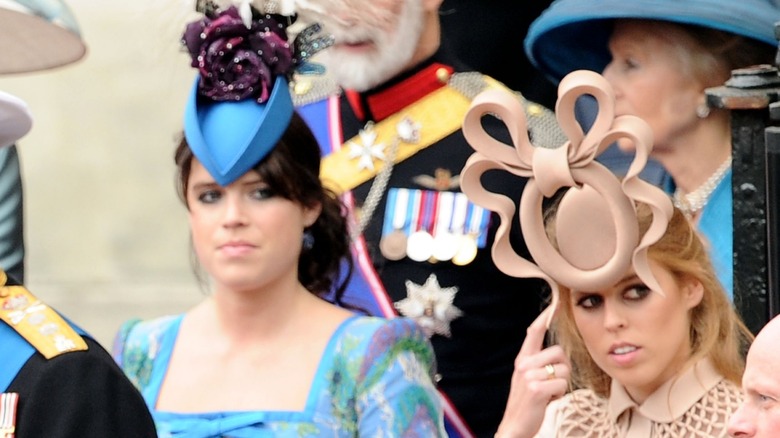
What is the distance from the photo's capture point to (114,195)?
7562 millimetres

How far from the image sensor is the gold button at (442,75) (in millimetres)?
4137

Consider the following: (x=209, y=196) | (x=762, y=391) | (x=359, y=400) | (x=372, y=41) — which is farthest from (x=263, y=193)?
(x=762, y=391)

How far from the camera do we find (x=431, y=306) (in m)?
3.94

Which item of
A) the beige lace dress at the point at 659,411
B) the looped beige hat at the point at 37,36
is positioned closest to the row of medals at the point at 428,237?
the beige lace dress at the point at 659,411

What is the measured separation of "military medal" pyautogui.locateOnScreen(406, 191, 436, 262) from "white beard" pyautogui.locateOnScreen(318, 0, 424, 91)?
285 millimetres

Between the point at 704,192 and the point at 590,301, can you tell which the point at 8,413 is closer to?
the point at 590,301

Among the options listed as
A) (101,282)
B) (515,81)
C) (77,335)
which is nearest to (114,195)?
(101,282)

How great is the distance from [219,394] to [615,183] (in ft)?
2.69

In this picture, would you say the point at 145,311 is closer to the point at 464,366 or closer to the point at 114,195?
the point at 114,195

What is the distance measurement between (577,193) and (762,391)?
71 cm

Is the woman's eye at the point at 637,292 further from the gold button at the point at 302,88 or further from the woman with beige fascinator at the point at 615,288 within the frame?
the gold button at the point at 302,88

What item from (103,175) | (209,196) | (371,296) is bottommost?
(103,175)

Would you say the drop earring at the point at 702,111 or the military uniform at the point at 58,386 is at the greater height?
the drop earring at the point at 702,111

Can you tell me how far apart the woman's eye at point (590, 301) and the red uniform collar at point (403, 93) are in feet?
3.25
